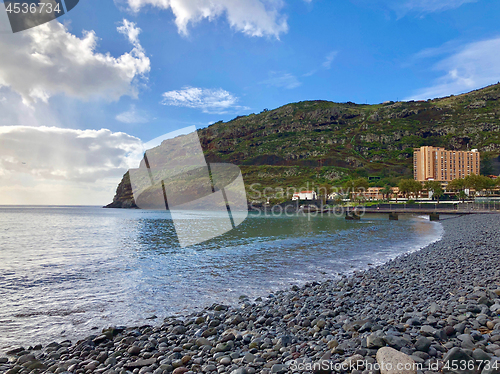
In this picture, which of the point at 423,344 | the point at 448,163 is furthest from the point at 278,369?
the point at 448,163

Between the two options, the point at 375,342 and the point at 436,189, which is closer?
the point at 375,342

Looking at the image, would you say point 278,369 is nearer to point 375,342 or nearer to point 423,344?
point 375,342

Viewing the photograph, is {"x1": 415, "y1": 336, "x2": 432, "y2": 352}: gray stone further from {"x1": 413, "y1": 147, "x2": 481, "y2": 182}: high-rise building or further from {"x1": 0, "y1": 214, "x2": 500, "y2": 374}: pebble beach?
{"x1": 413, "y1": 147, "x2": 481, "y2": 182}: high-rise building

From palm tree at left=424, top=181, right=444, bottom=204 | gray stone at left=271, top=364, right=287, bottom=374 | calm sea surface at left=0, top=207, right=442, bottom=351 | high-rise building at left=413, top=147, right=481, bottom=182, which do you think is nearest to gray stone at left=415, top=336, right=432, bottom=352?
gray stone at left=271, top=364, right=287, bottom=374

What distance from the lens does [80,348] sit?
6.18 m

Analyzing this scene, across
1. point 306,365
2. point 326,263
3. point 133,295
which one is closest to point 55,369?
point 306,365

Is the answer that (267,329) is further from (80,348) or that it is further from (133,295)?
(133,295)

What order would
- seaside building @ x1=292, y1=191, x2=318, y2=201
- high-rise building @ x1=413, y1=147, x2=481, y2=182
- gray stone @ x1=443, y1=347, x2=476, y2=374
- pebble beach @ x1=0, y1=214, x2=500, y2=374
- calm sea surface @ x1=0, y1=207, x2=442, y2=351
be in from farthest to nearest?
high-rise building @ x1=413, y1=147, x2=481, y2=182
seaside building @ x1=292, y1=191, x2=318, y2=201
calm sea surface @ x1=0, y1=207, x2=442, y2=351
pebble beach @ x1=0, y1=214, x2=500, y2=374
gray stone @ x1=443, y1=347, x2=476, y2=374

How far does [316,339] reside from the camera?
221 inches

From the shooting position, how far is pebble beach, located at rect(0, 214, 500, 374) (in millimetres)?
4027

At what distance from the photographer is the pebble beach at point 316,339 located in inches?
159
